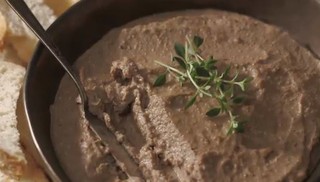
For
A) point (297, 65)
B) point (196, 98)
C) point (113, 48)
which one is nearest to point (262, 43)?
point (297, 65)

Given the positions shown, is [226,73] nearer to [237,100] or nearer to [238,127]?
[237,100]

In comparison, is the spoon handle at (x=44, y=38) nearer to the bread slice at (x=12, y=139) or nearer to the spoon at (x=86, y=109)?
the spoon at (x=86, y=109)

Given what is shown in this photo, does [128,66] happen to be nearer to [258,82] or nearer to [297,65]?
[258,82]

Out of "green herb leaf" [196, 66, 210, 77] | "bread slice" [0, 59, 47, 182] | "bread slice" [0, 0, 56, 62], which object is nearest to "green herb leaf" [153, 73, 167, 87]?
"green herb leaf" [196, 66, 210, 77]

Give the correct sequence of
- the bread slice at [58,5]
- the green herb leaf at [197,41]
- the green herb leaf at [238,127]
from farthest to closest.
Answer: the bread slice at [58,5], the green herb leaf at [197,41], the green herb leaf at [238,127]

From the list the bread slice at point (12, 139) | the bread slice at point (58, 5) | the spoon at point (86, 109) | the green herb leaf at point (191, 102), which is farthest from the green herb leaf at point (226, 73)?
the bread slice at point (58, 5)

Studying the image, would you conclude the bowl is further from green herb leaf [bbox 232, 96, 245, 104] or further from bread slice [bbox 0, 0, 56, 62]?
green herb leaf [bbox 232, 96, 245, 104]

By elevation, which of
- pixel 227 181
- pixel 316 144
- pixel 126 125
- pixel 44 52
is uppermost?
pixel 44 52
